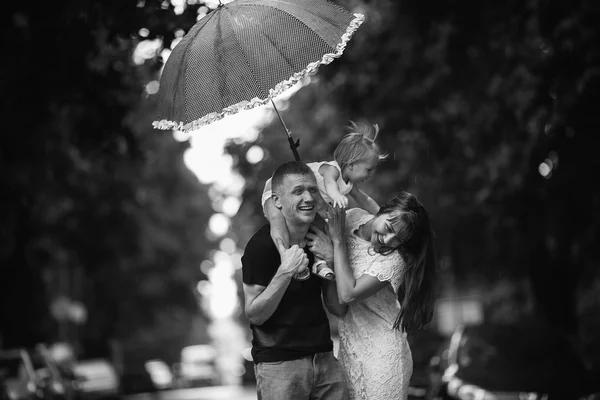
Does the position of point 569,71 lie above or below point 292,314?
above

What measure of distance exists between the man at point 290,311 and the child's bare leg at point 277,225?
3 cm

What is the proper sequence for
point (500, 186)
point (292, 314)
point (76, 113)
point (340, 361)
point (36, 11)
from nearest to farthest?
1. point (292, 314)
2. point (340, 361)
3. point (36, 11)
4. point (76, 113)
5. point (500, 186)

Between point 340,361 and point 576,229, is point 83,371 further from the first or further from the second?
point 340,361

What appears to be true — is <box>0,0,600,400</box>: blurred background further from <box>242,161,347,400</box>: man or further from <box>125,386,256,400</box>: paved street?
<box>242,161,347,400</box>: man

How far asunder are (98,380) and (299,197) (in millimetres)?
20177

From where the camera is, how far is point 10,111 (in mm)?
13336

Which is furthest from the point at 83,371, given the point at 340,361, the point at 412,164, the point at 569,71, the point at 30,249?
the point at 340,361

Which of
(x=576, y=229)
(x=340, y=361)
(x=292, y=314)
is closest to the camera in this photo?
(x=292, y=314)

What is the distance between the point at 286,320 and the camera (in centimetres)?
594

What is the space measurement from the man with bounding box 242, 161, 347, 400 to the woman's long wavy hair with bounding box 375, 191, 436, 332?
17.1 inches

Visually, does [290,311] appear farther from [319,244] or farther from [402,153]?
[402,153]

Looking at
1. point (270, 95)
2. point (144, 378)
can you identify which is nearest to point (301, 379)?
point (270, 95)

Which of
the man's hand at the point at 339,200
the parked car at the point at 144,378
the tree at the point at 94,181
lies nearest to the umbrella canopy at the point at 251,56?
the man's hand at the point at 339,200

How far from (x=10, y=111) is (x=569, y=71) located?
654 centimetres
